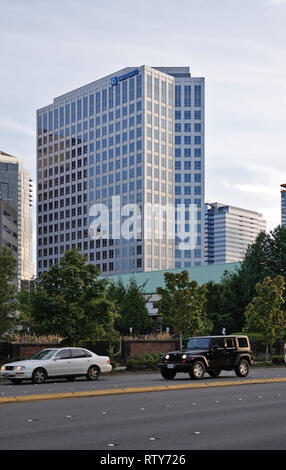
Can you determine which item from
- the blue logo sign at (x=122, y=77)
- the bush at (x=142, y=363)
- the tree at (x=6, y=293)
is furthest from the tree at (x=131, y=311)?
the blue logo sign at (x=122, y=77)

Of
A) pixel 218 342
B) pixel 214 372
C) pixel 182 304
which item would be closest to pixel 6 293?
pixel 182 304

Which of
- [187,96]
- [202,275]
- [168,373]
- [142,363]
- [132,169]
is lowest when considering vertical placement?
[142,363]

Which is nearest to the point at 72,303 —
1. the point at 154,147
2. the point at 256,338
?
the point at 256,338

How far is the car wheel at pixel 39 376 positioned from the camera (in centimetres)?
2666

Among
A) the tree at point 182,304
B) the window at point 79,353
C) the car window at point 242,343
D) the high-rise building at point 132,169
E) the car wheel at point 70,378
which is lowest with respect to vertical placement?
the car wheel at point 70,378

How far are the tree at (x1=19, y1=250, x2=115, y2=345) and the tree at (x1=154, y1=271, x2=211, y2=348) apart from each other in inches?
304

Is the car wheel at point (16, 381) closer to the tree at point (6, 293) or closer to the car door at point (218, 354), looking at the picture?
the car door at point (218, 354)

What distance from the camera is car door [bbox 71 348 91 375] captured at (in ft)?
90.9

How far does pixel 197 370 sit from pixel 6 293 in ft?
46.0

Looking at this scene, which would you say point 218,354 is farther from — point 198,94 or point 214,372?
point 198,94

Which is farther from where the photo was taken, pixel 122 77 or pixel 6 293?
pixel 122 77

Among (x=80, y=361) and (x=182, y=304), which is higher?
(x=182, y=304)

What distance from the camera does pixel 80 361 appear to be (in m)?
27.9

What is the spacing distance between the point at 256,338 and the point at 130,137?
4661 inches
